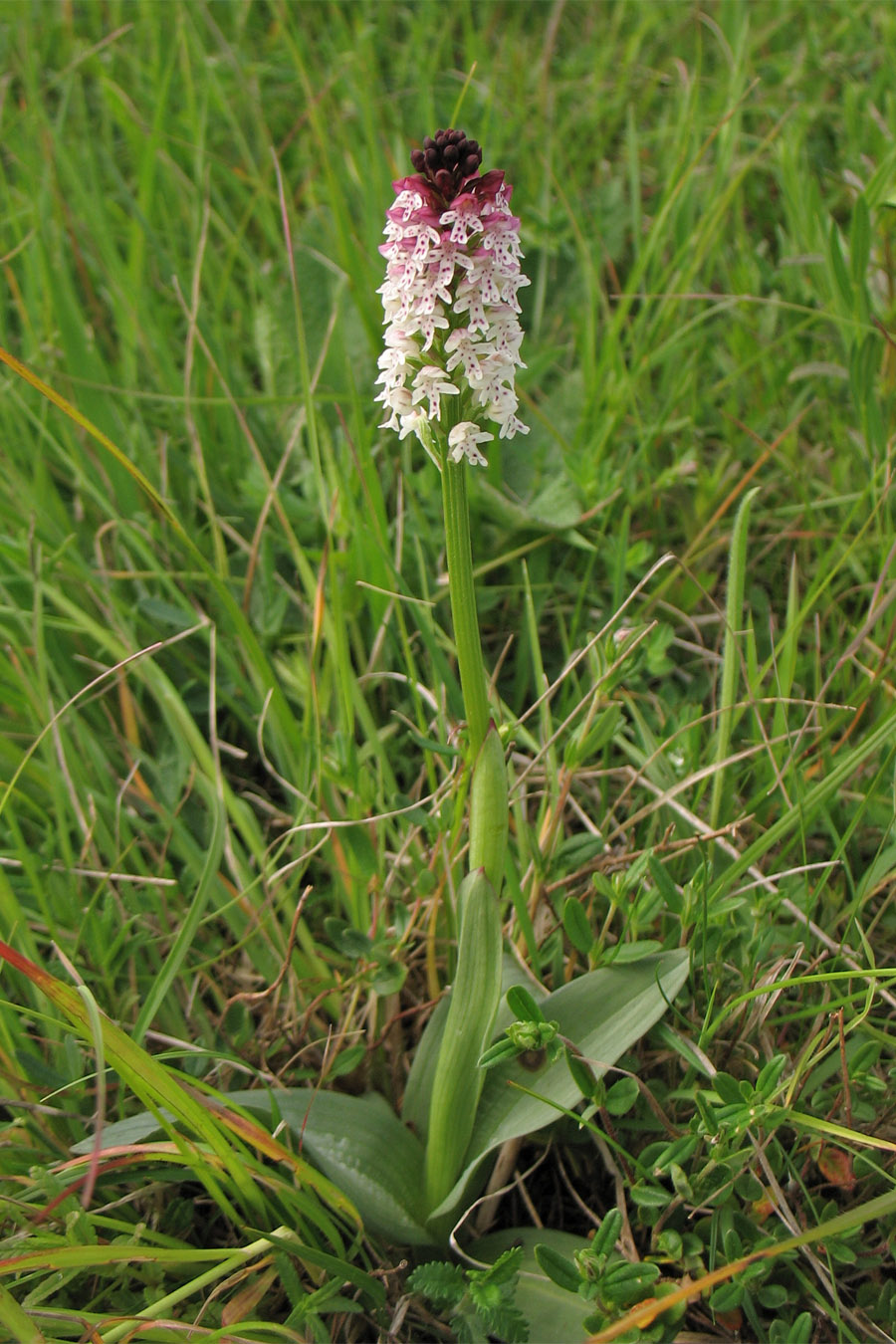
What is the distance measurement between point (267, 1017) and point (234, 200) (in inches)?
114

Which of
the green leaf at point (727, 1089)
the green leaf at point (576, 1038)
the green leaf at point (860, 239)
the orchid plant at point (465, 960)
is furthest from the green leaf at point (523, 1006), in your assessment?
the green leaf at point (860, 239)

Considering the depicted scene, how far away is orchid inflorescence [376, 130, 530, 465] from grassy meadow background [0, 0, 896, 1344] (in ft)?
1.89

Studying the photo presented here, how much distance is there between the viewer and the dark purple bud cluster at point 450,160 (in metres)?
1.16

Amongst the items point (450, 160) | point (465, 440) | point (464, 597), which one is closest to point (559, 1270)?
point (464, 597)

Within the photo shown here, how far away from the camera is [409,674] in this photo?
186 cm

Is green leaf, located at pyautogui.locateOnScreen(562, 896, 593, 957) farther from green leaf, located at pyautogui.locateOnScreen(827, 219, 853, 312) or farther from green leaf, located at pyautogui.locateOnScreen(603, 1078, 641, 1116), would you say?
green leaf, located at pyautogui.locateOnScreen(827, 219, 853, 312)

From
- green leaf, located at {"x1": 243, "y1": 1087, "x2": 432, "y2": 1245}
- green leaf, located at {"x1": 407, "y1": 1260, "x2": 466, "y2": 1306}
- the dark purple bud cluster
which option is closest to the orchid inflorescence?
the dark purple bud cluster

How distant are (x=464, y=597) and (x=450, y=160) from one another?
0.54m

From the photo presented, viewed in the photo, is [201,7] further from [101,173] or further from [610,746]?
[610,746]

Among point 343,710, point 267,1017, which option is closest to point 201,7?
point 343,710

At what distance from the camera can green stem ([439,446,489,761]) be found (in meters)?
1.25

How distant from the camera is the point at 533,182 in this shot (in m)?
3.24

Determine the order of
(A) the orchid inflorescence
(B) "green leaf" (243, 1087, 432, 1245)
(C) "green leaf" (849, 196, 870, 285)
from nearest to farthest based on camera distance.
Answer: (A) the orchid inflorescence
(B) "green leaf" (243, 1087, 432, 1245)
(C) "green leaf" (849, 196, 870, 285)

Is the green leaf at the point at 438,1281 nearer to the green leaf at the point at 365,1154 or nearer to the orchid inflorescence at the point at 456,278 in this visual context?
the green leaf at the point at 365,1154
